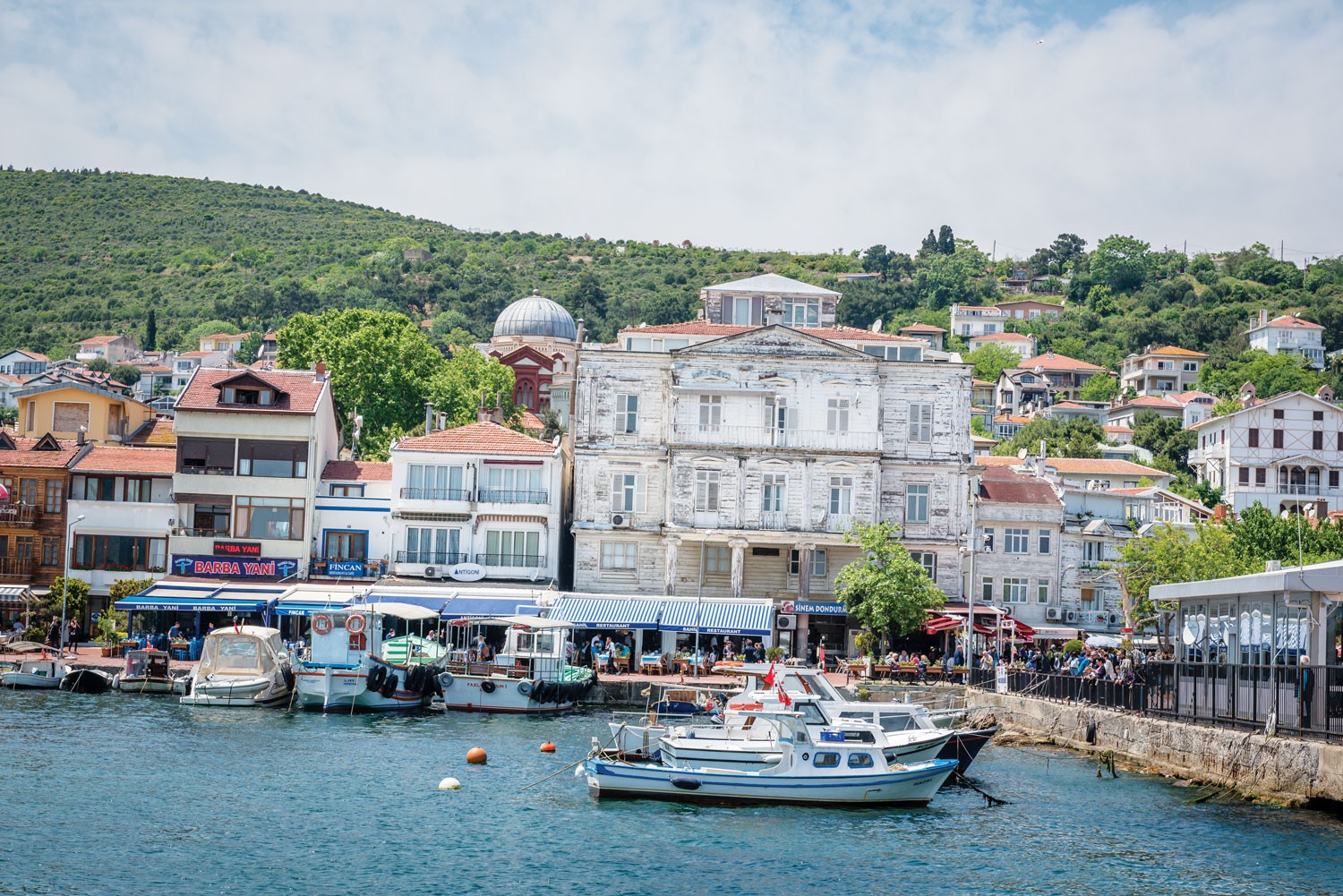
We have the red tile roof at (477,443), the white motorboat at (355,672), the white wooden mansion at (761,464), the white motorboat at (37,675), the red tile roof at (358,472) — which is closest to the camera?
the white motorboat at (355,672)

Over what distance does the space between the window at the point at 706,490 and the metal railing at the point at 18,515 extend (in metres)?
27.7

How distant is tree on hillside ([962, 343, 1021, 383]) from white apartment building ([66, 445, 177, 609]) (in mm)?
99617

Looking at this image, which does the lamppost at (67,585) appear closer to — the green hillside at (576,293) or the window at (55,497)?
the window at (55,497)

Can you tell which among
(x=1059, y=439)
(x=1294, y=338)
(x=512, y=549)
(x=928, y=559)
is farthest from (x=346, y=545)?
(x=1294, y=338)

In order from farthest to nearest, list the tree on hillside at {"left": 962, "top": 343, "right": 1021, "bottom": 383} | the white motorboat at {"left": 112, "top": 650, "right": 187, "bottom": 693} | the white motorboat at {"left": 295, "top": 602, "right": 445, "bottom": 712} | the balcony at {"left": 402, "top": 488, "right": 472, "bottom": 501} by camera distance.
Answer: the tree on hillside at {"left": 962, "top": 343, "right": 1021, "bottom": 383} → the balcony at {"left": 402, "top": 488, "right": 472, "bottom": 501} → the white motorboat at {"left": 112, "top": 650, "right": 187, "bottom": 693} → the white motorboat at {"left": 295, "top": 602, "right": 445, "bottom": 712}

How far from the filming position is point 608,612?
54.7 m

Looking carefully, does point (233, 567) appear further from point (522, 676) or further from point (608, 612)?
point (522, 676)

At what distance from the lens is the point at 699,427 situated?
6078cm

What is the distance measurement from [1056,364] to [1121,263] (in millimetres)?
46720

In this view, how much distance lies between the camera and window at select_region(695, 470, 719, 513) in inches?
2375

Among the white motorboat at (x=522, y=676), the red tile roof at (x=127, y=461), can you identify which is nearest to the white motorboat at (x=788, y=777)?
the white motorboat at (x=522, y=676)

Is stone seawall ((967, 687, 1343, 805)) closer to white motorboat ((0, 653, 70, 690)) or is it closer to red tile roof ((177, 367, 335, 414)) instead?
white motorboat ((0, 653, 70, 690))

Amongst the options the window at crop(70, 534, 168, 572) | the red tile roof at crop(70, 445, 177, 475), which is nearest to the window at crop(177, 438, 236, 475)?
Answer: the red tile roof at crop(70, 445, 177, 475)

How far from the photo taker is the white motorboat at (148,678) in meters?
49.1
